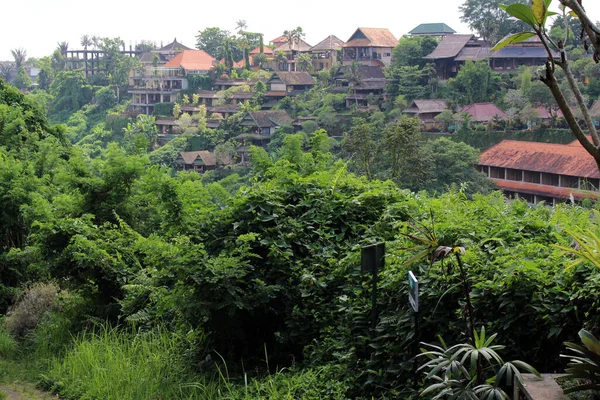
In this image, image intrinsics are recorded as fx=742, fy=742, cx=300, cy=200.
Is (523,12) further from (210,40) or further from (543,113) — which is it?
(210,40)

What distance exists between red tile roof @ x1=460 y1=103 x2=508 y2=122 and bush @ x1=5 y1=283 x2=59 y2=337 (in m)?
25.6

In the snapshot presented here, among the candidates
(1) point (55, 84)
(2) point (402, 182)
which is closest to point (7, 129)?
(2) point (402, 182)

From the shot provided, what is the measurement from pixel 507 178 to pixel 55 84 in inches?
1456

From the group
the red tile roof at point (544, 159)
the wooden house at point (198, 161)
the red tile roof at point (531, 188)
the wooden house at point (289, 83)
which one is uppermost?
the wooden house at point (289, 83)

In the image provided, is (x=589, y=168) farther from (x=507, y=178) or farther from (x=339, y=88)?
(x=339, y=88)

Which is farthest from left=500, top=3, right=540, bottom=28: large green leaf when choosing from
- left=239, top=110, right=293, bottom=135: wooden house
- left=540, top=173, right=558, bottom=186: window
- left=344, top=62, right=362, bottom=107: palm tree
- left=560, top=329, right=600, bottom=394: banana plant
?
left=344, top=62, right=362, bottom=107: palm tree

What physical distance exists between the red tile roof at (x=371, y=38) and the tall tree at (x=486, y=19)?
195 inches

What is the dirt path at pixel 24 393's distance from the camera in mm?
3430

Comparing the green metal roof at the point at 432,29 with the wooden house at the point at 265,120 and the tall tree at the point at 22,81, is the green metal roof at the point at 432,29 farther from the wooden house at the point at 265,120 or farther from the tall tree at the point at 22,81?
the tall tree at the point at 22,81

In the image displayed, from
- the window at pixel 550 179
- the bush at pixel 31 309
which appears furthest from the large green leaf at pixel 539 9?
the window at pixel 550 179

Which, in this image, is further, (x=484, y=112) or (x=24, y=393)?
(x=484, y=112)

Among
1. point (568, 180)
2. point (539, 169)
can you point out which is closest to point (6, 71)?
point (539, 169)

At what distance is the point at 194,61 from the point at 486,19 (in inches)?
774

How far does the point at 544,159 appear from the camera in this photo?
72.3ft
